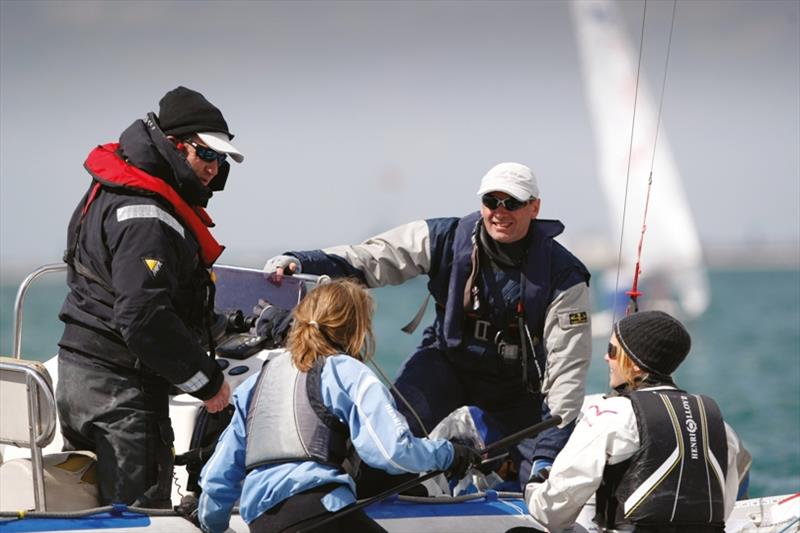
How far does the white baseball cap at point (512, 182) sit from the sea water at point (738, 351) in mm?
9275

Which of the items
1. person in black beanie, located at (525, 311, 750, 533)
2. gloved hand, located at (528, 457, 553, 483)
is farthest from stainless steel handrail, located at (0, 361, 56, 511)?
gloved hand, located at (528, 457, 553, 483)

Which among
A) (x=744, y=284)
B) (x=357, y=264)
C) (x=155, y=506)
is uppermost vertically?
(x=357, y=264)

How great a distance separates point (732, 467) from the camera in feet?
11.8

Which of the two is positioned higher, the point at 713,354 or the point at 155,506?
the point at 155,506

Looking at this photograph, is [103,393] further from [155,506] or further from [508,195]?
[508,195]

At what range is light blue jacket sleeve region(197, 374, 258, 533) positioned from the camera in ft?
11.1

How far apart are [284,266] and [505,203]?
83 centimetres

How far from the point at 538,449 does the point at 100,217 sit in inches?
66.5

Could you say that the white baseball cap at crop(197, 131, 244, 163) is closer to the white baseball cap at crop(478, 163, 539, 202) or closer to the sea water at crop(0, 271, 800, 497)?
the white baseball cap at crop(478, 163, 539, 202)

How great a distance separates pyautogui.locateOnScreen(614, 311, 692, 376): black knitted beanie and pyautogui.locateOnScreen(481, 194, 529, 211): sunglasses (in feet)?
3.89

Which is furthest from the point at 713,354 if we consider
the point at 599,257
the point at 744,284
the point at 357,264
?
the point at 357,264

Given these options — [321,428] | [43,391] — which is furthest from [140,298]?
[321,428]

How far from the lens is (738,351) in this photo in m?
39.3

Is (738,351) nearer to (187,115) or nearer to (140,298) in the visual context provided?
(187,115)
